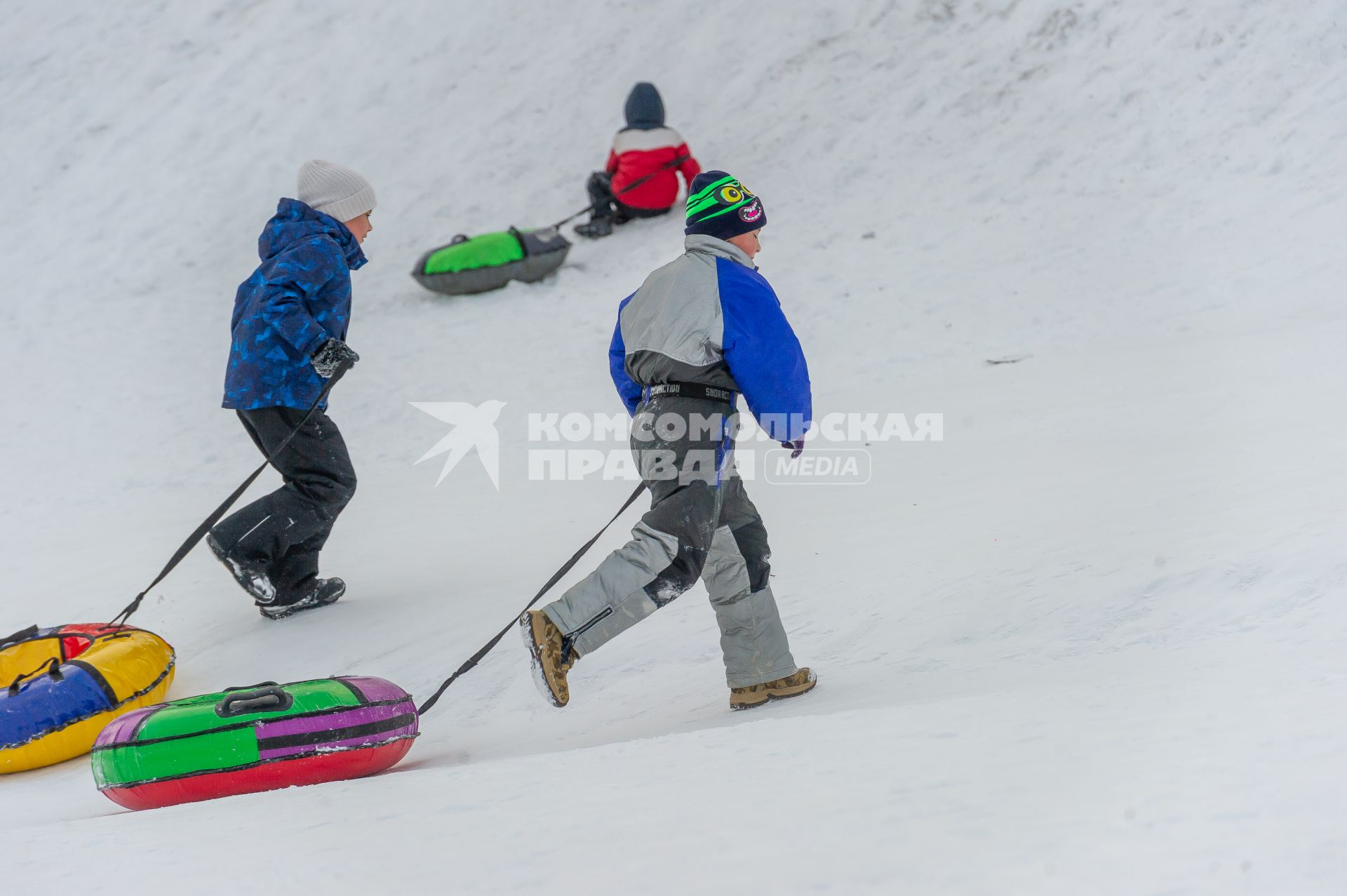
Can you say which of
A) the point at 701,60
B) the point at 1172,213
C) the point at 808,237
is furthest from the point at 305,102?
the point at 1172,213

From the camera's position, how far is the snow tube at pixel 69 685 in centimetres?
335

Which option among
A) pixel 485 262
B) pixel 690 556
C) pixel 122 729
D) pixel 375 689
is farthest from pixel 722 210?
pixel 485 262

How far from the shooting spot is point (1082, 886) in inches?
60.6

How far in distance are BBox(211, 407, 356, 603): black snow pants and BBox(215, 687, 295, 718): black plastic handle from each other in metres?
1.50

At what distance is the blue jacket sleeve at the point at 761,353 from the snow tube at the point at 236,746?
1.16m

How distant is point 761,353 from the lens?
2988mm

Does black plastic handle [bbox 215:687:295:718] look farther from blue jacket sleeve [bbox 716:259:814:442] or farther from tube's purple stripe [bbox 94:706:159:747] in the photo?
blue jacket sleeve [bbox 716:259:814:442]

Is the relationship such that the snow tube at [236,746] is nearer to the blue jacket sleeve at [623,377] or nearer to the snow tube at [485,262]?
the blue jacket sleeve at [623,377]

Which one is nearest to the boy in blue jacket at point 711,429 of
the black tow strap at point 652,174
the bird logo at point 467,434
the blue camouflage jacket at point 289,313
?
the blue camouflage jacket at point 289,313

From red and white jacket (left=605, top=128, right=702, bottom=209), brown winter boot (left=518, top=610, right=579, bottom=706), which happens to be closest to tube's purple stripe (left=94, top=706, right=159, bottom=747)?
brown winter boot (left=518, top=610, right=579, bottom=706)

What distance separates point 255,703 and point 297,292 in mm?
1795

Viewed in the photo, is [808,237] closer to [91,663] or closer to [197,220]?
[197,220]

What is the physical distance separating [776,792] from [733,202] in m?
1.62

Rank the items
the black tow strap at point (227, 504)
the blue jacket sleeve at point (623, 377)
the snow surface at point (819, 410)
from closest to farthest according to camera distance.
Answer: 1. the snow surface at point (819, 410)
2. the blue jacket sleeve at point (623, 377)
3. the black tow strap at point (227, 504)
